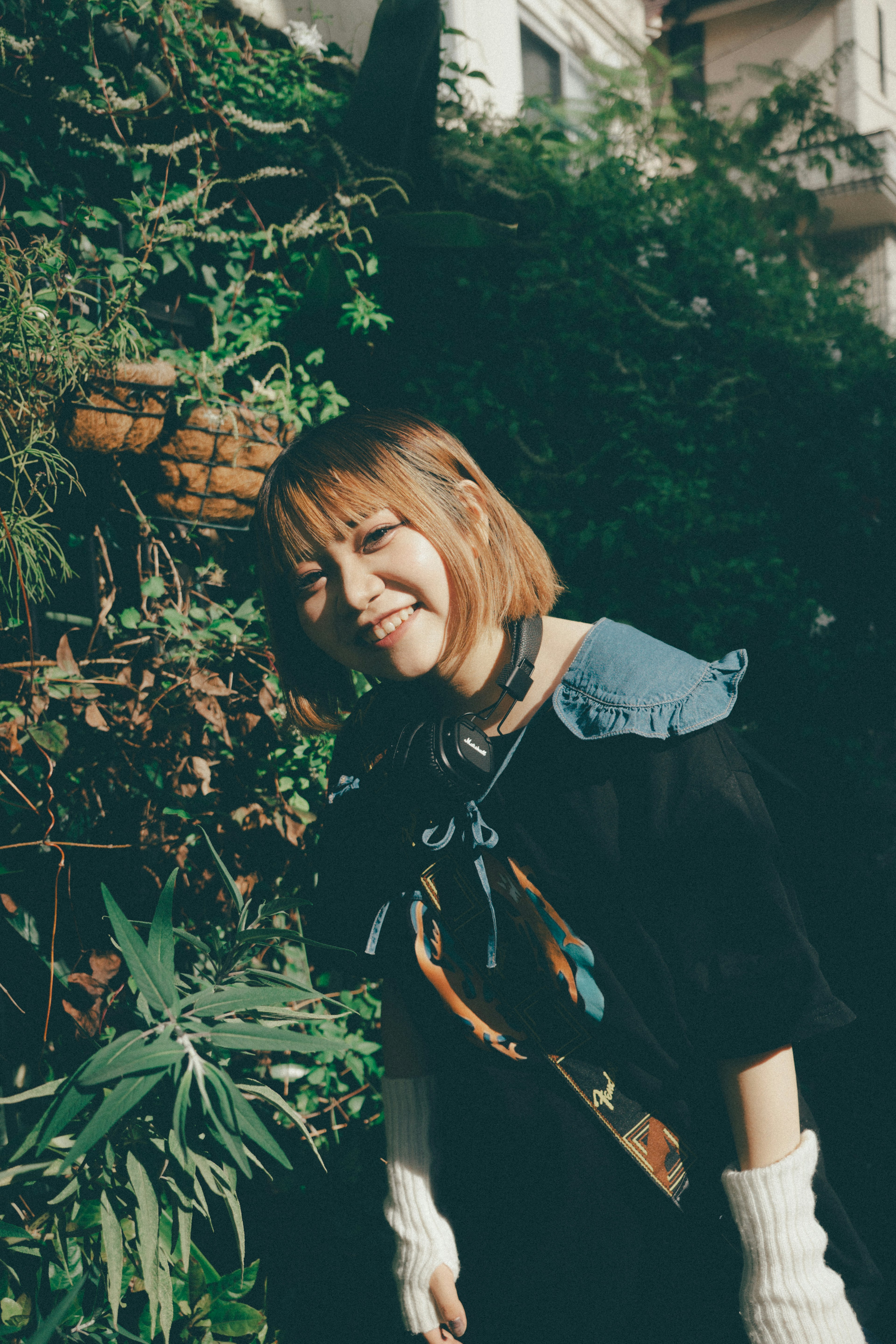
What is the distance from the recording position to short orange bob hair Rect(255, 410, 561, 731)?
1313 millimetres

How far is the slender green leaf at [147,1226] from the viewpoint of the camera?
4.22 ft

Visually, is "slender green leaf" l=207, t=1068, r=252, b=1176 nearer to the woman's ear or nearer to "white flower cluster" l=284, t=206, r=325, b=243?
the woman's ear

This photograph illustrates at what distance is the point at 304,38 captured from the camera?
3.04 meters

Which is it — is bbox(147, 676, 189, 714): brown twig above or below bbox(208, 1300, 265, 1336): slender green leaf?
above

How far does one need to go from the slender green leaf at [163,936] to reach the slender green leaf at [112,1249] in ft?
0.39

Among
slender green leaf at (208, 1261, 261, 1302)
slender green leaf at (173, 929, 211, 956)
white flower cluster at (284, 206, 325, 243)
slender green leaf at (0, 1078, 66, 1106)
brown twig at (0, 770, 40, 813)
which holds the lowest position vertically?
slender green leaf at (208, 1261, 261, 1302)

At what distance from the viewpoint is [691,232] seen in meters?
3.72

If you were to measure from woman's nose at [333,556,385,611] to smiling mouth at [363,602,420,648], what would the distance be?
38 mm

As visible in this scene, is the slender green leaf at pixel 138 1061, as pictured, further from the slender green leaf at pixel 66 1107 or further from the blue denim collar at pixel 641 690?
the blue denim collar at pixel 641 690

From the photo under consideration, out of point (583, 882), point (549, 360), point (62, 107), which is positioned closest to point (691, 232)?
point (549, 360)

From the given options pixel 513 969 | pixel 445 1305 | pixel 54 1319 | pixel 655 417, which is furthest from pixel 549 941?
pixel 655 417

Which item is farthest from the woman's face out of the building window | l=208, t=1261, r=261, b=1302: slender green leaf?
the building window

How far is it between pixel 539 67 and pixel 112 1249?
772 centimetres

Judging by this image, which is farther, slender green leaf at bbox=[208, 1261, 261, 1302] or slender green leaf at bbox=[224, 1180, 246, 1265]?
slender green leaf at bbox=[208, 1261, 261, 1302]
